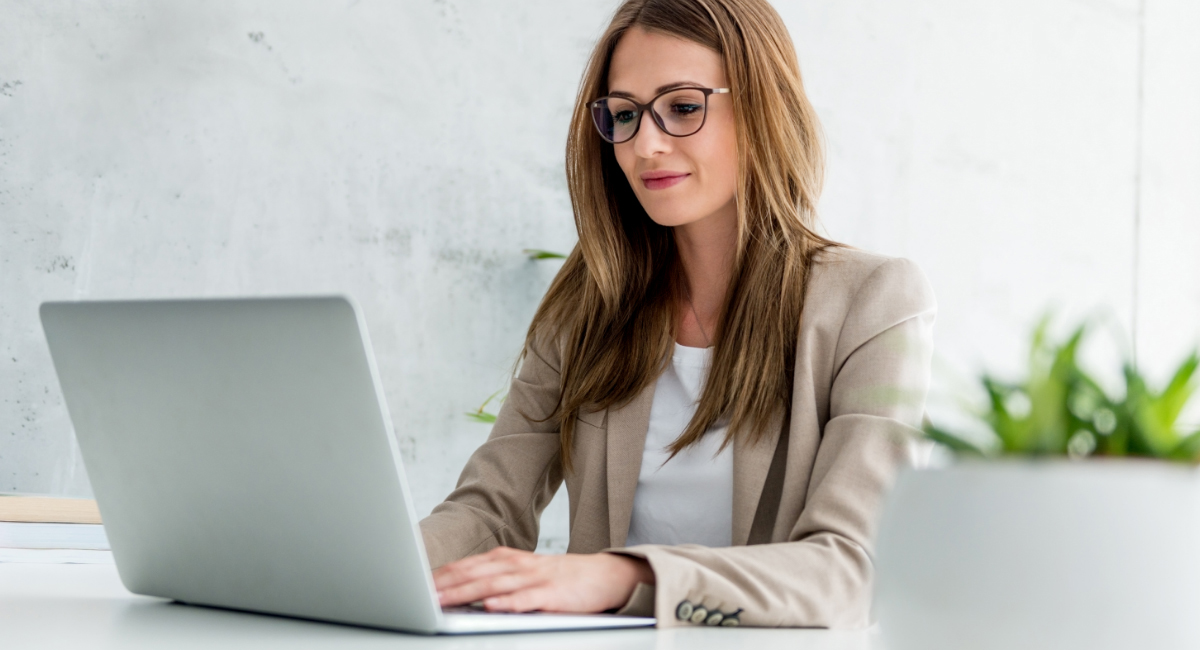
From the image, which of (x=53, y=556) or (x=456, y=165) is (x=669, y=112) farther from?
(x=456, y=165)

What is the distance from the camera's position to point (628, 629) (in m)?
0.82

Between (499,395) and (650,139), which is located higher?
(650,139)

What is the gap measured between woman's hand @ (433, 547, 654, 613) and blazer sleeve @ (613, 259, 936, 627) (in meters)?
0.02

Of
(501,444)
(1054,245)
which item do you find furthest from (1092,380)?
A: (1054,245)

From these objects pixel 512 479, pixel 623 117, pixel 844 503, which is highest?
pixel 623 117

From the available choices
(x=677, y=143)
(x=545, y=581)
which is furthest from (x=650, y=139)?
(x=545, y=581)

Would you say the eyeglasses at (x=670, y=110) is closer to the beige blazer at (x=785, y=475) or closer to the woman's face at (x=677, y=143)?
the woman's face at (x=677, y=143)

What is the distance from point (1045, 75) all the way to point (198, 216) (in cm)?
292

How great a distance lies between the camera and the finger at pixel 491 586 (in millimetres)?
880

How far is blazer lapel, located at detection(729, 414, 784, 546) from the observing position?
1398mm

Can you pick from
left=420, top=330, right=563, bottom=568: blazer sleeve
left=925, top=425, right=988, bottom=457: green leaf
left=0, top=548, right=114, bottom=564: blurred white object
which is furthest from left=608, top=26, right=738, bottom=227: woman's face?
left=925, top=425, right=988, bottom=457: green leaf

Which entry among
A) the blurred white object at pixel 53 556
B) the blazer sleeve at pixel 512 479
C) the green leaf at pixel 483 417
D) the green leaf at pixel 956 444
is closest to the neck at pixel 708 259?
the blazer sleeve at pixel 512 479

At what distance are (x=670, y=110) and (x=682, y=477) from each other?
55 cm

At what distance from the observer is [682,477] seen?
1.53m
